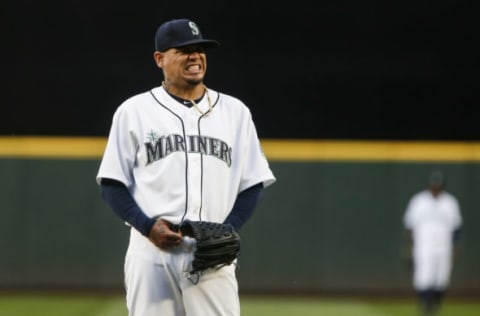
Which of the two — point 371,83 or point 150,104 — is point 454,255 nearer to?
point 371,83

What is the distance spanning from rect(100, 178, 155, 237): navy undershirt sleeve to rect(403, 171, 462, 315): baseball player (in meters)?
6.40

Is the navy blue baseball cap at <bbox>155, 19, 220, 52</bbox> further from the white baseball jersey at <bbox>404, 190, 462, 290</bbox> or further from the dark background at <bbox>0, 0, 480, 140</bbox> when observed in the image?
the dark background at <bbox>0, 0, 480, 140</bbox>

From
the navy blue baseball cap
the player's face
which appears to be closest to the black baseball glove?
the player's face

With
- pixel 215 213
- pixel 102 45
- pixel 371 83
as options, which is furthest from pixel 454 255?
pixel 215 213

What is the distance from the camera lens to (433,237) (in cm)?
1005

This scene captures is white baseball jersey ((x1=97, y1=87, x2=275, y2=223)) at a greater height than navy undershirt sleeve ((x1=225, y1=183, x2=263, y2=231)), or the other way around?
white baseball jersey ((x1=97, y1=87, x2=275, y2=223))

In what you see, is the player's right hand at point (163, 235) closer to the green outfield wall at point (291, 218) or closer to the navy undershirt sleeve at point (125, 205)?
the navy undershirt sleeve at point (125, 205)

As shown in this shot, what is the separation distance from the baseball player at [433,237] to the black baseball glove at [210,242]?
631 centimetres

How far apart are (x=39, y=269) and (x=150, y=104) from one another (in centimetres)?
794

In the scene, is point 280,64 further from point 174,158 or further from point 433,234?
point 174,158

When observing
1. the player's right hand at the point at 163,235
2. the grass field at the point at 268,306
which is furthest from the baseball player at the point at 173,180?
the grass field at the point at 268,306

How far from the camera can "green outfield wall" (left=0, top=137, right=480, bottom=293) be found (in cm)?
1152

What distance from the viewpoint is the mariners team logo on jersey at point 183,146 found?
3.84m

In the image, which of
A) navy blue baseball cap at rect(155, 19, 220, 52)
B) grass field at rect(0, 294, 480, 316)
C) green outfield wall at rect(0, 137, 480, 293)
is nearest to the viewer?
navy blue baseball cap at rect(155, 19, 220, 52)
